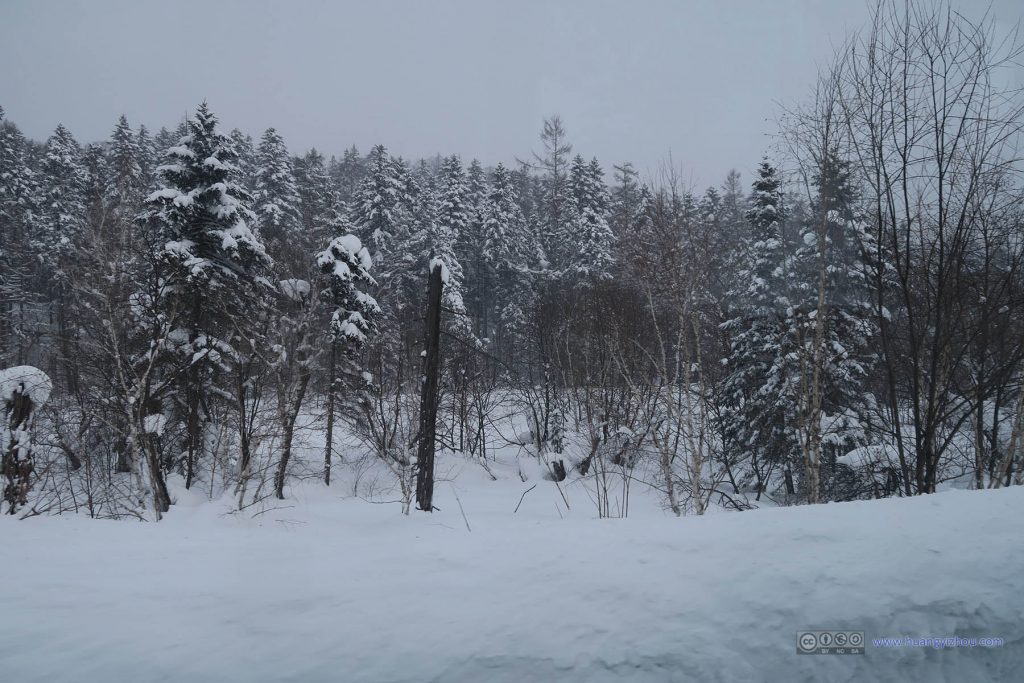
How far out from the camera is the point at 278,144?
33969mm

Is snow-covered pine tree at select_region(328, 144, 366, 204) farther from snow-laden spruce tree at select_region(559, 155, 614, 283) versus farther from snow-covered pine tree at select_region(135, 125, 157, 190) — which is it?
snow-laden spruce tree at select_region(559, 155, 614, 283)

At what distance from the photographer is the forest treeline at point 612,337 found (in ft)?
23.4

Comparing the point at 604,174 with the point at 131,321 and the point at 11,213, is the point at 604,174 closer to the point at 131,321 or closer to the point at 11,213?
the point at 131,321

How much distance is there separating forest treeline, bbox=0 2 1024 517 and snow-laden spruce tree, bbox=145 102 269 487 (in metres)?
0.07

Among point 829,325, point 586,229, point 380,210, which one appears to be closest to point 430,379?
point 829,325

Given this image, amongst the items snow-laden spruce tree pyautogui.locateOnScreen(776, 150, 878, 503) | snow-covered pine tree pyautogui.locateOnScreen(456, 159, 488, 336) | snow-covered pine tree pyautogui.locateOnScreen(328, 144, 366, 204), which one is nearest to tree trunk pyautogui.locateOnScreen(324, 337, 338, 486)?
snow-laden spruce tree pyautogui.locateOnScreen(776, 150, 878, 503)

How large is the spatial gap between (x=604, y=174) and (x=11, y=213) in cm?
3788

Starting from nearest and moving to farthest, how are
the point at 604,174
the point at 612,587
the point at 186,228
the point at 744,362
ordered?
the point at 612,587, the point at 186,228, the point at 744,362, the point at 604,174

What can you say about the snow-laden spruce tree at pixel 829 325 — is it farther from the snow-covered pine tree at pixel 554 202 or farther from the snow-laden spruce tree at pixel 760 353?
the snow-covered pine tree at pixel 554 202

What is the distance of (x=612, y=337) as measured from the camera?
17.7 m

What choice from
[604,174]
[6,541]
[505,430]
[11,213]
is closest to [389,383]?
[505,430]
